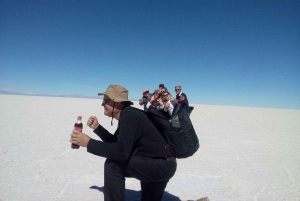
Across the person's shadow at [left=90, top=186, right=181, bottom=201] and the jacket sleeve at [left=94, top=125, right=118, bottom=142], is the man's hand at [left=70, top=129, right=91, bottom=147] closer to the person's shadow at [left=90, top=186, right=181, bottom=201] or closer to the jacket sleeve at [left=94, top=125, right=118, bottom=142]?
the jacket sleeve at [left=94, top=125, right=118, bottom=142]

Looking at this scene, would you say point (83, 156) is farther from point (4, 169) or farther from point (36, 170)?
point (4, 169)

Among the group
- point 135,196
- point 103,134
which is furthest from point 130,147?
point 135,196

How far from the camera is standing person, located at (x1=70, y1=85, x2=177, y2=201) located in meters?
1.87

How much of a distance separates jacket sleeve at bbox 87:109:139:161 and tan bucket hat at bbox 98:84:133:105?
210 mm

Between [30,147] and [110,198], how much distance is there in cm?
336

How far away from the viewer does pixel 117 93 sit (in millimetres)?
2057

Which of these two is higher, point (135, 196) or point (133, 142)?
point (133, 142)

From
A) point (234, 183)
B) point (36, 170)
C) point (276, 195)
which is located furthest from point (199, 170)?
point (36, 170)

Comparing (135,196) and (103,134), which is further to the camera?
(135,196)

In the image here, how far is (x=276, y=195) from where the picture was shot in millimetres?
2947

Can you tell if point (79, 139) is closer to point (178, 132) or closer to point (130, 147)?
point (130, 147)

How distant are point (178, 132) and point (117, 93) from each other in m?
0.62

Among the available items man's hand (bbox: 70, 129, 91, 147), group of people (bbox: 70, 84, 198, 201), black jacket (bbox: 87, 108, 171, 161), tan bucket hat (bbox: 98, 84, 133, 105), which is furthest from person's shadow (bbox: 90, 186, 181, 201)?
tan bucket hat (bbox: 98, 84, 133, 105)

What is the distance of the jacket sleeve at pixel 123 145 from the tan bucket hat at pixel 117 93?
0.21m
